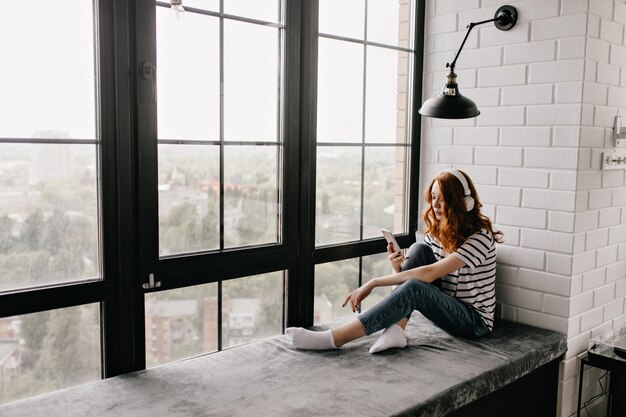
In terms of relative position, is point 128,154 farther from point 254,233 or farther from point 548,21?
point 548,21

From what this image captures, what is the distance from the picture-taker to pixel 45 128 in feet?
7.05

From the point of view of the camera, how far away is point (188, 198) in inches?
99.4

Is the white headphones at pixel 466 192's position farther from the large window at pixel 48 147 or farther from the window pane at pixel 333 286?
the large window at pixel 48 147

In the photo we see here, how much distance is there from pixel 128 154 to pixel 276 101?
78cm

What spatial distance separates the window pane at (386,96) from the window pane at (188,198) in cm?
99

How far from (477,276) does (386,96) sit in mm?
1069

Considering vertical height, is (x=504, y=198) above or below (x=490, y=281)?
above

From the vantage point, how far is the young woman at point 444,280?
2.69 meters

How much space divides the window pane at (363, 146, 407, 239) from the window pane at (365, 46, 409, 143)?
81 millimetres

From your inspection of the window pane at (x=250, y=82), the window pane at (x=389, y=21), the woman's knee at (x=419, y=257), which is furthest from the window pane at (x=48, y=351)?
the window pane at (x=389, y=21)

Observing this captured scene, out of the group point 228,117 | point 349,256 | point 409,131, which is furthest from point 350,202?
point 228,117

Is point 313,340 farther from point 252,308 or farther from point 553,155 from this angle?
point 553,155

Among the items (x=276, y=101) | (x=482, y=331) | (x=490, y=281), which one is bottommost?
(x=482, y=331)

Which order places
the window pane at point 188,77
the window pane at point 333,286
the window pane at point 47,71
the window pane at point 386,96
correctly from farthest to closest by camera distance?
1. the window pane at point 386,96
2. the window pane at point 333,286
3. the window pane at point 188,77
4. the window pane at point 47,71
